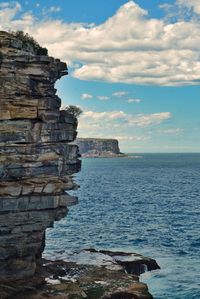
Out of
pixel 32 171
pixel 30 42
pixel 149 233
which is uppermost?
pixel 30 42

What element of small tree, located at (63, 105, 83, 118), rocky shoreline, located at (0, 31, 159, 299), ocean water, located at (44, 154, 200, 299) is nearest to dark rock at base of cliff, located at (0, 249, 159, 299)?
rocky shoreline, located at (0, 31, 159, 299)

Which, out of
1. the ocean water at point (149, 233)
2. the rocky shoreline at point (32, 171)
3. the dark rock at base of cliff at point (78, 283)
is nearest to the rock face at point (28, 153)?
the rocky shoreline at point (32, 171)

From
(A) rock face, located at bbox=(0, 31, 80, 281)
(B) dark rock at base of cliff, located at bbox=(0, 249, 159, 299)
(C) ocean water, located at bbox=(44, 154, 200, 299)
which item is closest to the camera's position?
(A) rock face, located at bbox=(0, 31, 80, 281)

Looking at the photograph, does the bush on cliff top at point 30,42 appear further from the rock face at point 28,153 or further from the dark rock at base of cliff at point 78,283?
the dark rock at base of cliff at point 78,283

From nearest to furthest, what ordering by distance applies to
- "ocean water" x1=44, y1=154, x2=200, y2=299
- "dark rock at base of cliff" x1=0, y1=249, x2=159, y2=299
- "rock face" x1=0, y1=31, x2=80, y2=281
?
1. "rock face" x1=0, y1=31, x2=80, y2=281
2. "dark rock at base of cliff" x1=0, y1=249, x2=159, y2=299
3. "ocean water" x1=44, y1=154, x2=200, y2=299

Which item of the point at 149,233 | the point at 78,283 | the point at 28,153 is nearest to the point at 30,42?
the point at 28,153

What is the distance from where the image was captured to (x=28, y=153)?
48.0m

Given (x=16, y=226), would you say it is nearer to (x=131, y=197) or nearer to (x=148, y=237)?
(x=148, y=237)

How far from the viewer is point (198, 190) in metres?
156

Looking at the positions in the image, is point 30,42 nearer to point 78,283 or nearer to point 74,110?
point 74,110

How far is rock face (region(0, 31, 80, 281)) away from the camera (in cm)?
4681

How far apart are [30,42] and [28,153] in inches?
506

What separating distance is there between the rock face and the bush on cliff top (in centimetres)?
24

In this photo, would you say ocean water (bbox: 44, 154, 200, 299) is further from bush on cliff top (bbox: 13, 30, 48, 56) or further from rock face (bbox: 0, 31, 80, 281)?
bush on cliff top (bbox: 13, 30, 48, 56)
